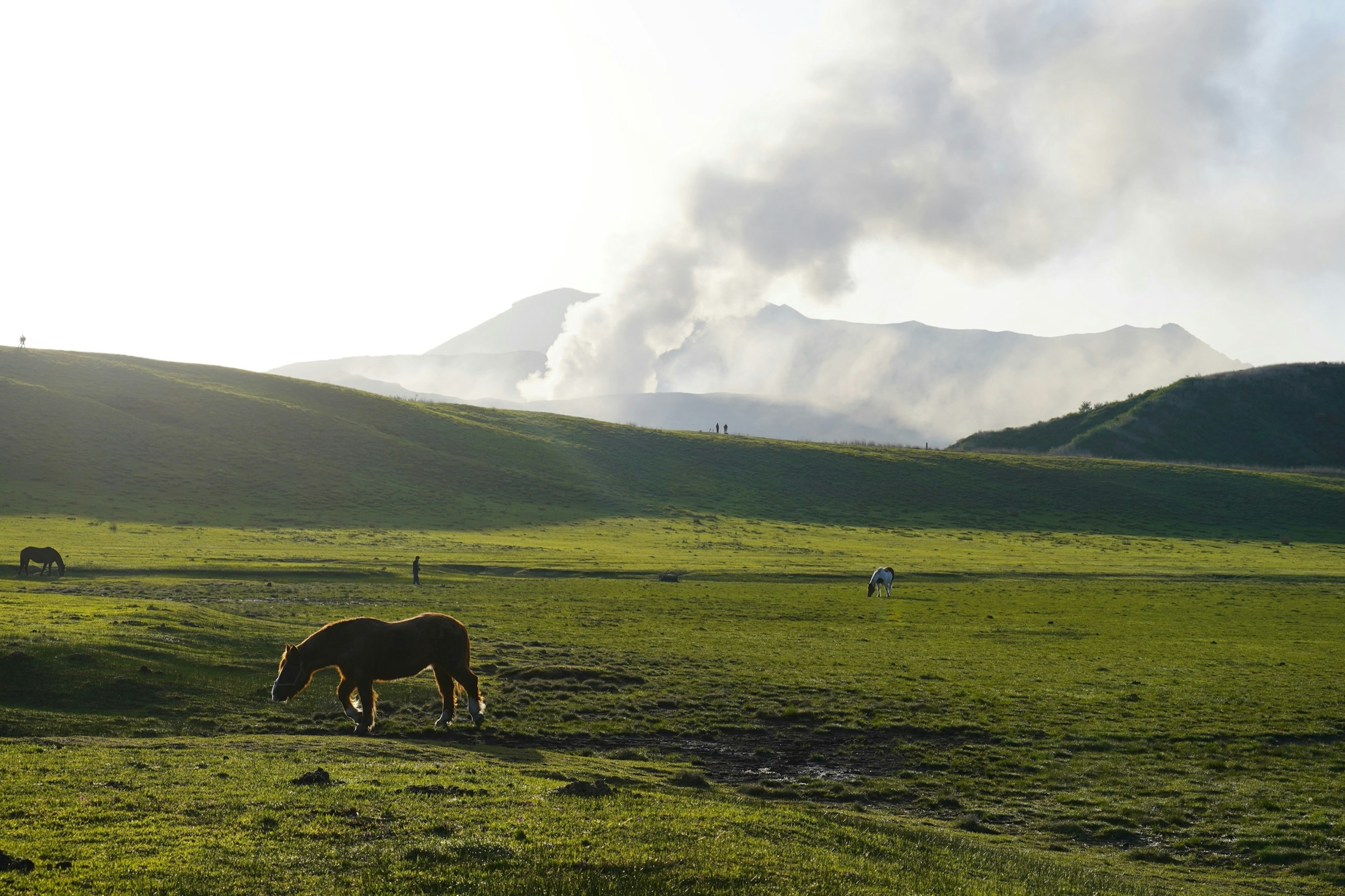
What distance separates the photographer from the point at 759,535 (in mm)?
87062

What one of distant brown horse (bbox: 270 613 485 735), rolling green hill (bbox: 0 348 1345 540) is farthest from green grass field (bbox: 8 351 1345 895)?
rolling green hill (bbox: 0 348 1345 540)

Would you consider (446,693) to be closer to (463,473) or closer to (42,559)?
(42,559)

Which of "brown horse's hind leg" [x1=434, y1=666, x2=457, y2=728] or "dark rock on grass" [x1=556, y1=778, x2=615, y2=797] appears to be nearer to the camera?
"dark rock on grass" [x1=556, y1=778, x2=615, y2=797]

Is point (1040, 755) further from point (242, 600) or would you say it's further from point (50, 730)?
point (242, 600)

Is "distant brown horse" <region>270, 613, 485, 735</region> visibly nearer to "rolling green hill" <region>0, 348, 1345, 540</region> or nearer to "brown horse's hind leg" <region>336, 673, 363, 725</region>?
"brown horse's hind leg" <region>336, 673, 363, 725</region>

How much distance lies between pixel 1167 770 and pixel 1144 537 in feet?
285

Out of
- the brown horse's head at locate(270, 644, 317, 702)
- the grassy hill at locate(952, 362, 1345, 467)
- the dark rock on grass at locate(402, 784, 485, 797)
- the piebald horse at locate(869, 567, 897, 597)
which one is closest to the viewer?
the dark rock on grass at locate(402, 784, 485, 797)

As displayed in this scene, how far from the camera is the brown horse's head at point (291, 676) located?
61.4 feet

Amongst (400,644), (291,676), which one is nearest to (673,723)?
(400,644)

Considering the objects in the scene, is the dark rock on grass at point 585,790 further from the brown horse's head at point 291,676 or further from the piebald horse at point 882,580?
the piebald horse at point 882,580

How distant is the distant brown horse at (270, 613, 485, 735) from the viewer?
18859 millimetres

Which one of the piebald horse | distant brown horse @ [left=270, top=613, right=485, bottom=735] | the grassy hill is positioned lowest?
the piebald horse

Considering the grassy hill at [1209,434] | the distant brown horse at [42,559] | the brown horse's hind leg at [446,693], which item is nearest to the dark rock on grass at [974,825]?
the brown horse's hind leg at [446,693]

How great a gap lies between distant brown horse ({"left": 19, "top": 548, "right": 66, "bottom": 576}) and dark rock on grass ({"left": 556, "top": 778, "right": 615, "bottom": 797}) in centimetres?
4242
